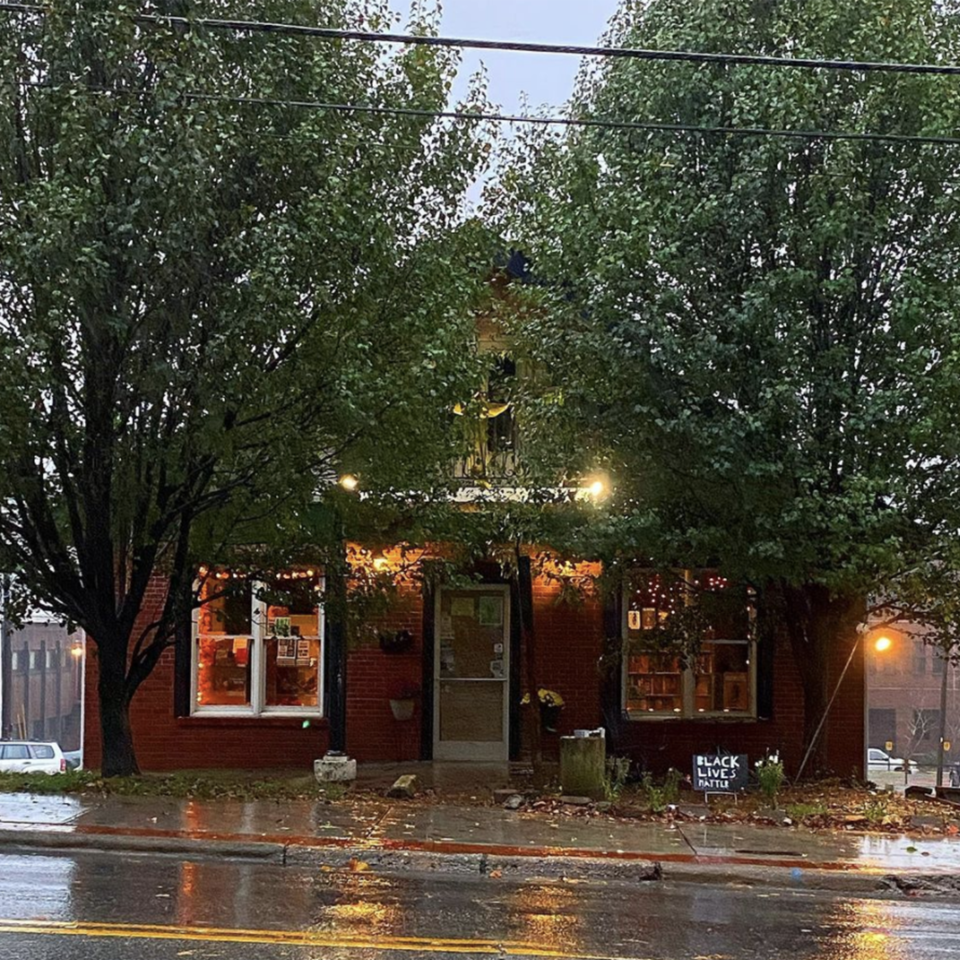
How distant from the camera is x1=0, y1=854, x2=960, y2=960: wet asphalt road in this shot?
657cm

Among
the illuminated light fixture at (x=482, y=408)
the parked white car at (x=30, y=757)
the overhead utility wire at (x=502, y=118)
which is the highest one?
the overhead utility wire at (x=502, y=118)

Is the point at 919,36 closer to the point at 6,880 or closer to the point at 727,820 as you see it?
the point at 727,820

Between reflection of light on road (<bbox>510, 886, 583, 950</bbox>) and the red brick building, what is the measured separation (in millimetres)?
6947

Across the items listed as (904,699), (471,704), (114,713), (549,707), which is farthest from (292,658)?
(904,699)

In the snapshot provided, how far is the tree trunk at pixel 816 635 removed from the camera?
1403 centimetres

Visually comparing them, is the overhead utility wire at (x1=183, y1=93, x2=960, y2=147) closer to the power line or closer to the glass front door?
the power line

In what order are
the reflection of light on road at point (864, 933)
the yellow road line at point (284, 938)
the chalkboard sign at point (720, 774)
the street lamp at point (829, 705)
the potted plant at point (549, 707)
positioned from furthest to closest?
the potted plant at point (549, 707)
the street lamp at point (829, 705)
the chalkboard sign at point (720, 774)
the reflection of light on road at point (864, 933)
the yellow road line at point (284, 938)

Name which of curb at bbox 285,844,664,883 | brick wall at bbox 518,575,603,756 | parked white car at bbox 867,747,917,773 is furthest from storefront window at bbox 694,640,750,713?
parked white car at bbox 867,747,917,773

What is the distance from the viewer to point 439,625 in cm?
1595

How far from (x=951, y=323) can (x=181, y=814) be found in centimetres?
858

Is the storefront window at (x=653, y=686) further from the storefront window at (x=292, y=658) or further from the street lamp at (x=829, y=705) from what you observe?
the storefront window at (x=292, y=658)

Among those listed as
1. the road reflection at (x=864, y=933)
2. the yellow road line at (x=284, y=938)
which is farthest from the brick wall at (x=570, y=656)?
the yellow road line at (x=284, y=938)

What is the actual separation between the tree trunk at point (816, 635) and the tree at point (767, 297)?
1175mm

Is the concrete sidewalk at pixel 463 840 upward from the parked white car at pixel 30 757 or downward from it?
upward
